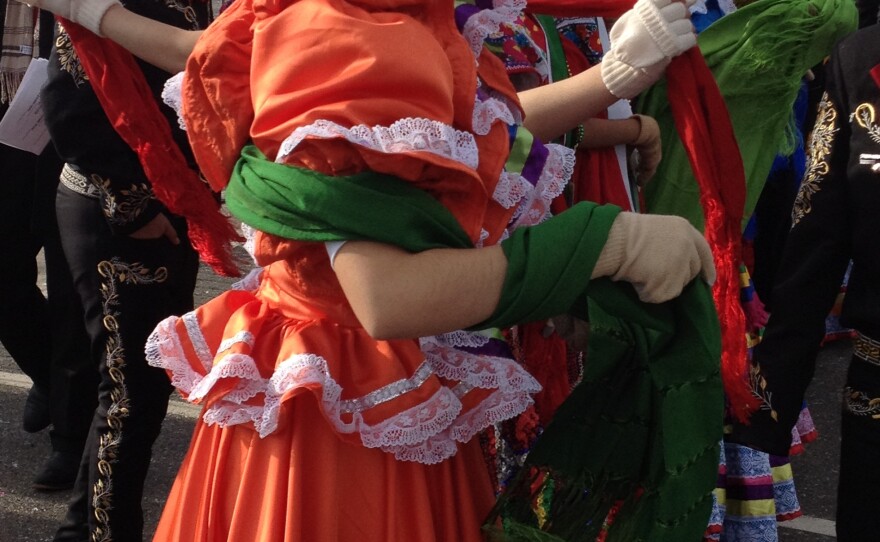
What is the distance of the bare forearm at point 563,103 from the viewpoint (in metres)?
1.86

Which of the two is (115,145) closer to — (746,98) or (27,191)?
(27,191)

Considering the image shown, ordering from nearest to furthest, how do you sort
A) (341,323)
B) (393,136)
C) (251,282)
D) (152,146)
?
(393,136)
(341,323)
(251,282)
(152,146)

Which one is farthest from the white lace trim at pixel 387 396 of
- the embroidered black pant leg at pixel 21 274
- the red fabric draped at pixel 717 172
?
the embroidered black pant leg at pixel 21 274

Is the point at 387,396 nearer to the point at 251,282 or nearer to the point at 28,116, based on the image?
the point at 251,282

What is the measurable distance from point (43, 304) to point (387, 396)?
2602mm

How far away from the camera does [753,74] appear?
8.11ft

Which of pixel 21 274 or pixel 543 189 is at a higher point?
pixel 543 189

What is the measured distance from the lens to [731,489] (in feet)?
9.76

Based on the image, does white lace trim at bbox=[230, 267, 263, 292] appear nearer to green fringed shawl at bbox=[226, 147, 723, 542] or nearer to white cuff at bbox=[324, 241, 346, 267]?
green fringed shawl at bbox=[226, 147, 723, 542]

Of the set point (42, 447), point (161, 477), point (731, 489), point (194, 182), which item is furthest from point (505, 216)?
point (42, 447)

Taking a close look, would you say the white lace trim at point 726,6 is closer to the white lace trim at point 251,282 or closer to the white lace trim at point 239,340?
the white lace trim at point 251,282

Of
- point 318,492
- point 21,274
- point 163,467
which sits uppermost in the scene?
point 318,492

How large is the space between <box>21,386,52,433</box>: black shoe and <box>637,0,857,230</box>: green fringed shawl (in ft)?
7.68

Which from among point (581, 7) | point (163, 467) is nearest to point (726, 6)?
point (581, 7)
